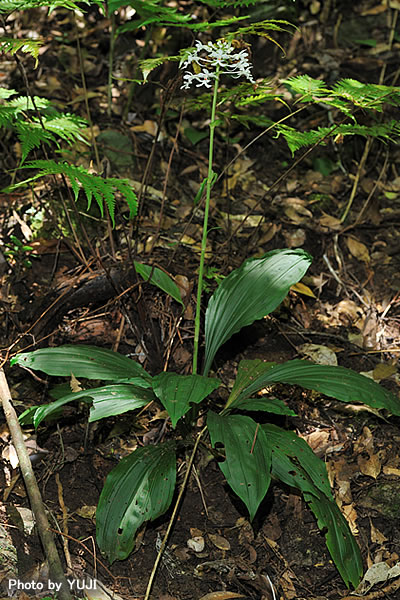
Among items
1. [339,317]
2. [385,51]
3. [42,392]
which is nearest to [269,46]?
[385,51]

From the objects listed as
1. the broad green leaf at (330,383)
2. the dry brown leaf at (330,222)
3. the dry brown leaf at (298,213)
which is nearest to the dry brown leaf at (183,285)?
the broad green leaf at (330,383)

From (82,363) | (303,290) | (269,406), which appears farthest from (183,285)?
(269,406)

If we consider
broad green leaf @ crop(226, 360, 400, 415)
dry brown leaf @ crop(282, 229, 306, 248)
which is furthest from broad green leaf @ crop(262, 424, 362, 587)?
dry brown leaf @ crop(282, 229, 306, 248)

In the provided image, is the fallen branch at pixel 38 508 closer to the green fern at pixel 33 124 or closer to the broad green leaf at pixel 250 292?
the broad green leaf at pixel 250 292

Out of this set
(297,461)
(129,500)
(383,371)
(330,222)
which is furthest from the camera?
(330,222)

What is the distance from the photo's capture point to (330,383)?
2387 millimetres

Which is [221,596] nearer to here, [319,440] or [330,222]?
[319,440]

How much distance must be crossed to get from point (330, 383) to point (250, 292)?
58cm

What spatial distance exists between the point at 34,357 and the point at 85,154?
1925mm

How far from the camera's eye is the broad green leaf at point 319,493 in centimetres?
228

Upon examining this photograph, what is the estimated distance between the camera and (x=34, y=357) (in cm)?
239

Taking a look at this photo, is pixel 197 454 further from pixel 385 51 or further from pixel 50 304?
pixel 385 51

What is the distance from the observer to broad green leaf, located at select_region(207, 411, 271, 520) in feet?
6.97

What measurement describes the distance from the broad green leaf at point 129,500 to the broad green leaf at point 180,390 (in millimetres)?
366
